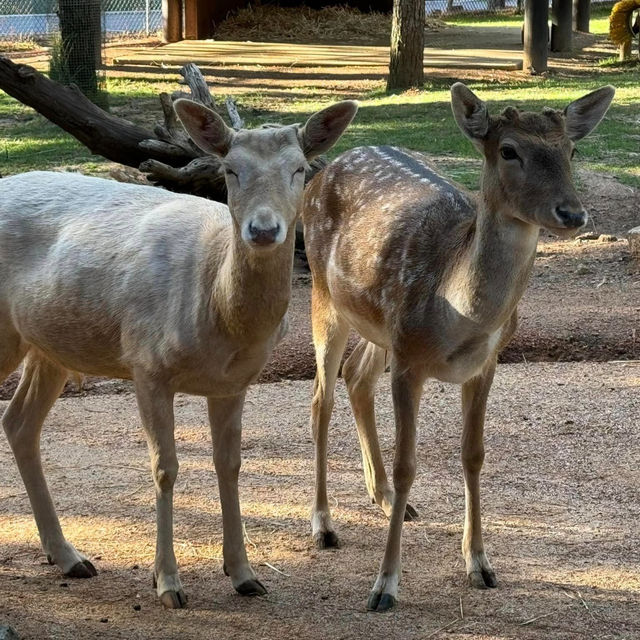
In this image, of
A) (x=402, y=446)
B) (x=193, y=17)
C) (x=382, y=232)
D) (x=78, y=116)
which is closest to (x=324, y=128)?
(x=382, y=232)

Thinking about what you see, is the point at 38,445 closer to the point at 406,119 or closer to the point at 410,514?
the point at 410,514

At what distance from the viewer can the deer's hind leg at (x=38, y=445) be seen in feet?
15.9

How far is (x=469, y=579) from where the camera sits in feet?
15.8

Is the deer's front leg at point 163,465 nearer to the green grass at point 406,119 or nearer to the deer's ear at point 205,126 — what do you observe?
the deer's ear at point 205,126

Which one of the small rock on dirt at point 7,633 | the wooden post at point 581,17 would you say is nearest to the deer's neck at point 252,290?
the small rock on dirt at point 7,633

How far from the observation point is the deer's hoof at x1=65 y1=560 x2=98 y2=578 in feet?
15.8

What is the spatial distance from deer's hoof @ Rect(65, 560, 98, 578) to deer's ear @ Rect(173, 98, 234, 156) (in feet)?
5.92

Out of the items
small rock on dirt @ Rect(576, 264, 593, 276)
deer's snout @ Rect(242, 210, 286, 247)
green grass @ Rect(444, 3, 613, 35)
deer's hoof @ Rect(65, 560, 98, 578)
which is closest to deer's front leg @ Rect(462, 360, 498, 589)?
deer's snout @ Rect(242, 210, 286, 247)

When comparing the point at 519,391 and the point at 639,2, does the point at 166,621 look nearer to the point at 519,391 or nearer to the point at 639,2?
the point at 519,391

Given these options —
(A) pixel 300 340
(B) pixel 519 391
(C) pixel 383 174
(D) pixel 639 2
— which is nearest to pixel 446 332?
(C) pixel 383 174

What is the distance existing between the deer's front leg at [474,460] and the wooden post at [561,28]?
18.8 m

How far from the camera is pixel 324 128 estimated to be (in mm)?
4379

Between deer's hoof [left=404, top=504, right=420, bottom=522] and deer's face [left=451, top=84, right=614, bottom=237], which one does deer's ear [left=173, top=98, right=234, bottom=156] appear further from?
deer's hoof [left=404, top=504, right=420, bottom=522]

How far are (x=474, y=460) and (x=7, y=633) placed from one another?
2.03m
